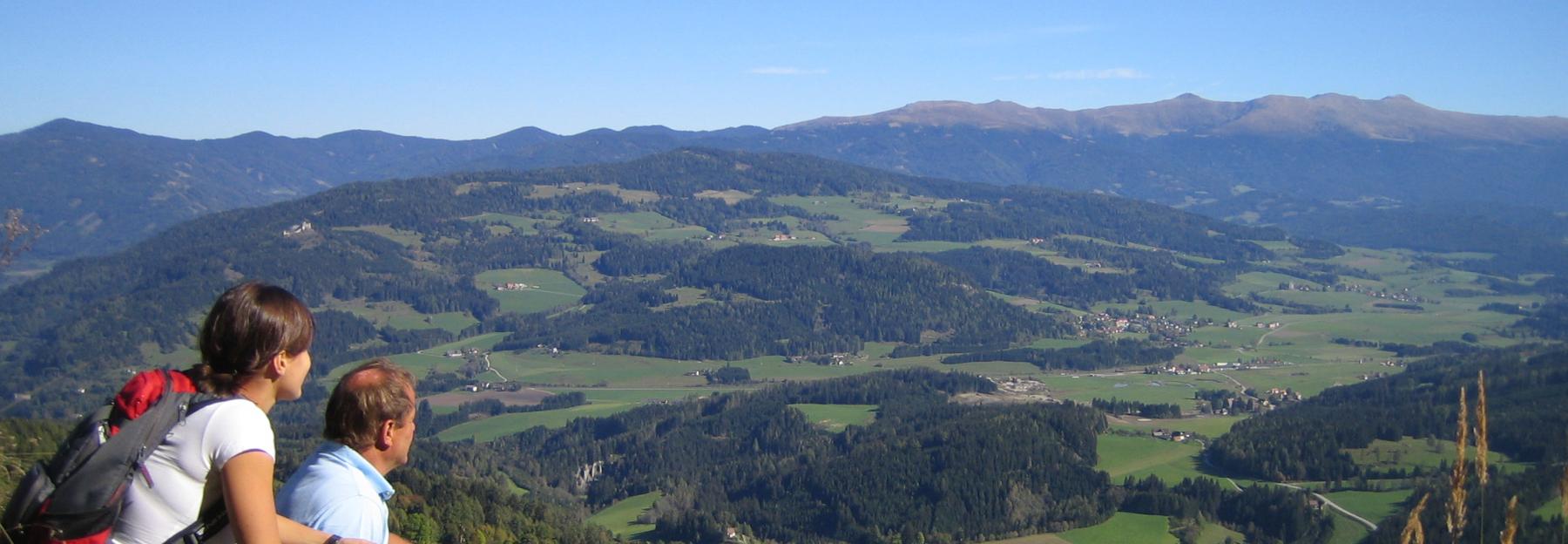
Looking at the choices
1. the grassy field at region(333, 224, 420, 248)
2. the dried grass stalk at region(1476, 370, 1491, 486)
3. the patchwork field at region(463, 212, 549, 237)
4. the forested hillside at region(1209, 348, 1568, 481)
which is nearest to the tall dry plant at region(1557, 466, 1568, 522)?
the dried grass stalk at region(1476, 370, 1491, 486)

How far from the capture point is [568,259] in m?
117

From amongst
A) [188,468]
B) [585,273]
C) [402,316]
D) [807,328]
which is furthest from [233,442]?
[585,273]

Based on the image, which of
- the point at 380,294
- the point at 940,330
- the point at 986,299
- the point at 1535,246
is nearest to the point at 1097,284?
the point at 986,299

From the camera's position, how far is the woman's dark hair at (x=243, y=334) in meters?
4.15

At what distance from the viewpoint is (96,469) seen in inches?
155

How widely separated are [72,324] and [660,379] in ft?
144

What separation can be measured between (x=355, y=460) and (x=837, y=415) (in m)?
58.2

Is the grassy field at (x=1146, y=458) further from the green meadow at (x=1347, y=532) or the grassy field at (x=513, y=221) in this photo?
the grassy field at (x=513, y=221)

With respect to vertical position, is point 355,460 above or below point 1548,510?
above

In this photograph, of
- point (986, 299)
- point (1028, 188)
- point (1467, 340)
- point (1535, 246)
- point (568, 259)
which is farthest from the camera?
point (1028, 188)

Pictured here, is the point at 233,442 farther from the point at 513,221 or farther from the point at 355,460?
the point at 513,221

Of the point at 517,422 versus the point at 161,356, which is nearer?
the point at 517,422

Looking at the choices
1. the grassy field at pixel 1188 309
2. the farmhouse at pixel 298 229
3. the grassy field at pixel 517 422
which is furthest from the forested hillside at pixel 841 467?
the farmhouse at pixel 298 229

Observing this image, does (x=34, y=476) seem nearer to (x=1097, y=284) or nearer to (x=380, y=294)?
(x=380, y=294)
